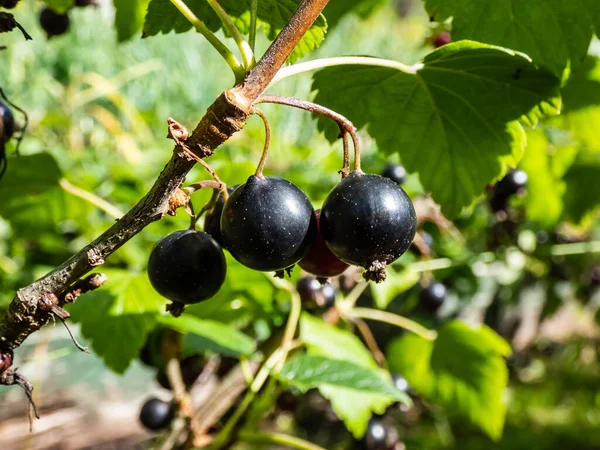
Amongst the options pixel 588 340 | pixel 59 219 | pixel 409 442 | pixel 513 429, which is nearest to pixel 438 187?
pixel 59 219

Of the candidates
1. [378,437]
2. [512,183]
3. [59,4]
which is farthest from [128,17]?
[378,437]

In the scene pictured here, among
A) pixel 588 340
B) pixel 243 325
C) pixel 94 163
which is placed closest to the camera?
pixel 243 325

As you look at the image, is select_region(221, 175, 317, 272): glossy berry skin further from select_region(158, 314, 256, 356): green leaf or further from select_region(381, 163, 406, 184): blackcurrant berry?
select_region(381, 163, 406, 184): blackcurrant berry

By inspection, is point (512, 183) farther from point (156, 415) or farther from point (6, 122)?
point (6, 122)

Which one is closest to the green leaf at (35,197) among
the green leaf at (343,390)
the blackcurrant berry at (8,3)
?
the blackcurrant berry at (8,3)

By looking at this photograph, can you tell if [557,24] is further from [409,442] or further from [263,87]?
[409,442]

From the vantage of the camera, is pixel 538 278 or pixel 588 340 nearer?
pixel 538 278
